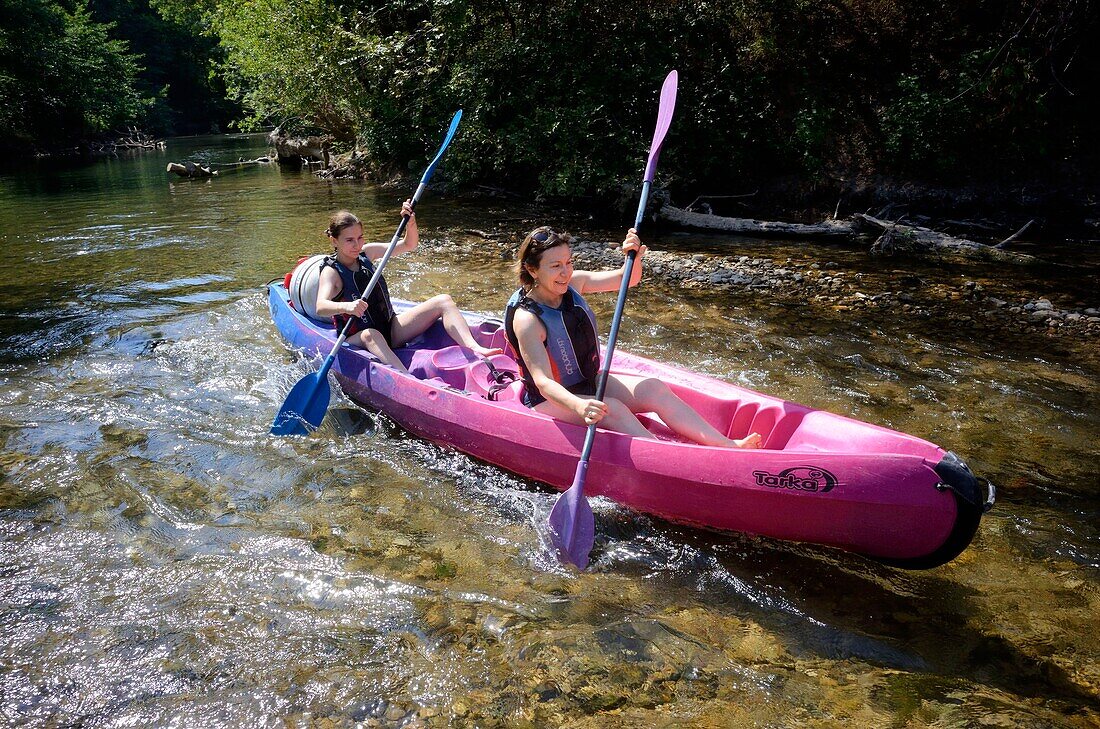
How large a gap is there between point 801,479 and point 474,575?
1387mm

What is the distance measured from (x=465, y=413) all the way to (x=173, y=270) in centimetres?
606

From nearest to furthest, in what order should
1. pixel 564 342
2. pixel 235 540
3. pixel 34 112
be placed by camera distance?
pixel 235 540, pixel 564 342, pixel 34 112

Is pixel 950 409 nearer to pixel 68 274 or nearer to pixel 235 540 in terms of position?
pixel 235 540

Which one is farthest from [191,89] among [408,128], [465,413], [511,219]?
[465,413]

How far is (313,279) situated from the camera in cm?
528

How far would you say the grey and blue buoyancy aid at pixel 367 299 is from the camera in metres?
4.92

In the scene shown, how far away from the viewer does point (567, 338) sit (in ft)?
11.9

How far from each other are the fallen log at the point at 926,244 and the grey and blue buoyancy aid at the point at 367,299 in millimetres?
5982

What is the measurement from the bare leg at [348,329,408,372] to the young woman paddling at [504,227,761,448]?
1293 mm

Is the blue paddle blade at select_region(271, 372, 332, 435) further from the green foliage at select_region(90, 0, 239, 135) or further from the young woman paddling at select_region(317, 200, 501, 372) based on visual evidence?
the green foliage at select_region(90, 0, 239, 135)

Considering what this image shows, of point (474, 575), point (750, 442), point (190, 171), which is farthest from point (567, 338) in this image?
point (190, 171)

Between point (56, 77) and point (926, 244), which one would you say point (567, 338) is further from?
point (56, 77)

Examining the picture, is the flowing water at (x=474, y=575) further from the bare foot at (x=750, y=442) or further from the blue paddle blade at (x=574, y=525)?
the bare foot at (x=750, y=442)

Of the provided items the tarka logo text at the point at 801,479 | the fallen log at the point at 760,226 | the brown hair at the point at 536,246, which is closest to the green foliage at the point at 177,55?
the fallen log at the point at 760,226
